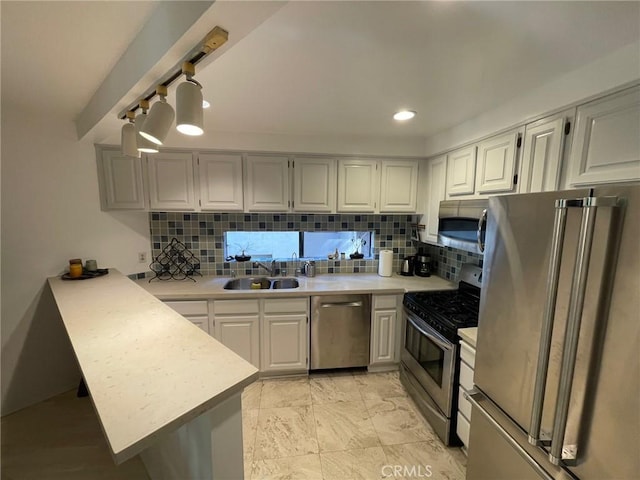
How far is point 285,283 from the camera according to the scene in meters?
2.81

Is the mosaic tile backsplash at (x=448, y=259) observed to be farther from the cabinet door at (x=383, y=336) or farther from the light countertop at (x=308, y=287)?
the cabinet door at (x=383, y=336)

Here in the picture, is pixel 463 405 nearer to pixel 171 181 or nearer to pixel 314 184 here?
pixel 314 184

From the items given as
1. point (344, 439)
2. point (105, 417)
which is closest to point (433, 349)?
point (344, 439)

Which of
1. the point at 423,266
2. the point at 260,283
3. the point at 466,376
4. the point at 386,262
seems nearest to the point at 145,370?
the point at 466,376

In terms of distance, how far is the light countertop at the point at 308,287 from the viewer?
7.69 ft

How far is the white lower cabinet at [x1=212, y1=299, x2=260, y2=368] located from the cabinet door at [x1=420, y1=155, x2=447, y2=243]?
5.99 ft

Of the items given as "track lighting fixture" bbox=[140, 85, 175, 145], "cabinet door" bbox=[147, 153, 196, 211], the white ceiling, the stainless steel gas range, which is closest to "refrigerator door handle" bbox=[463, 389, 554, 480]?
the stainless steel gas range

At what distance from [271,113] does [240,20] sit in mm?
1249

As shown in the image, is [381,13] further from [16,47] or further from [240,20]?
[16,47]

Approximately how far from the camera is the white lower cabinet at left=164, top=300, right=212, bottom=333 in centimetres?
232

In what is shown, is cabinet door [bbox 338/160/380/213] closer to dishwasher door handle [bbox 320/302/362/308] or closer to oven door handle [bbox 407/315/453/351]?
dishwasher door handle [bbox 320/302/362/308]

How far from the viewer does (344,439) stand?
6.12 feet

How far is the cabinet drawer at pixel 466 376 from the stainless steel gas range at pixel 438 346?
4 centimetres

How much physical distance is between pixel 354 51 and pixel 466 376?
6.37 feet
